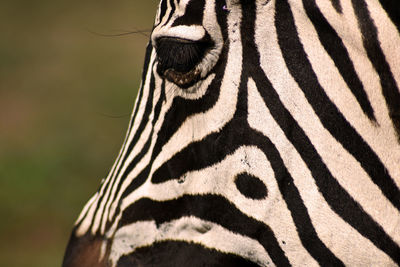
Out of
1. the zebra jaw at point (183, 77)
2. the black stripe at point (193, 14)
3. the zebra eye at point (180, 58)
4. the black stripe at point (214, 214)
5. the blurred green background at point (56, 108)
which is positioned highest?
the black stripe at point (193, 14)

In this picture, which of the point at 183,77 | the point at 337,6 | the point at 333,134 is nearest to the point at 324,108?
the point at 333,134

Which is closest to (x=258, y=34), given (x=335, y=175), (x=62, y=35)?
(x=335, y=175)

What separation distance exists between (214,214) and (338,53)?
704mm

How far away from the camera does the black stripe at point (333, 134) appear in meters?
1.88

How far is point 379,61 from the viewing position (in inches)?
73.9

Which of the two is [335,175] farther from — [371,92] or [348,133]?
[371,92]

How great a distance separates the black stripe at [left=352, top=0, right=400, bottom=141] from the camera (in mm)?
1870

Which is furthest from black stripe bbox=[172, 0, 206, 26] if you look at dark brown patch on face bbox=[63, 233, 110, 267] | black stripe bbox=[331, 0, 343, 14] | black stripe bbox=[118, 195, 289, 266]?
dark brown patch on face bbox=[63, 233, 110, 267]

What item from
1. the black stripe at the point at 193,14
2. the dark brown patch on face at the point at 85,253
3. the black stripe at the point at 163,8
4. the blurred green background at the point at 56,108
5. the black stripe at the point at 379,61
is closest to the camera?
the black stripe at the point at 379,61

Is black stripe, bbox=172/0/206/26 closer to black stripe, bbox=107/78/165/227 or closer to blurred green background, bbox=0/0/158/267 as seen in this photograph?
black stripe, bbox=107/78/165/227

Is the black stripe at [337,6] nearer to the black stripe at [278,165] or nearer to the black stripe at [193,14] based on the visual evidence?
the black stripe at [278,165]

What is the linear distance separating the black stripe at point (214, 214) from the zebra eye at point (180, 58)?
0.43 m

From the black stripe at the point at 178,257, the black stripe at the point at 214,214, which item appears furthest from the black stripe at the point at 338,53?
the black stripe at the point at 178,257

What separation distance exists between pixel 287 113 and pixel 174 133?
17.3 inches
